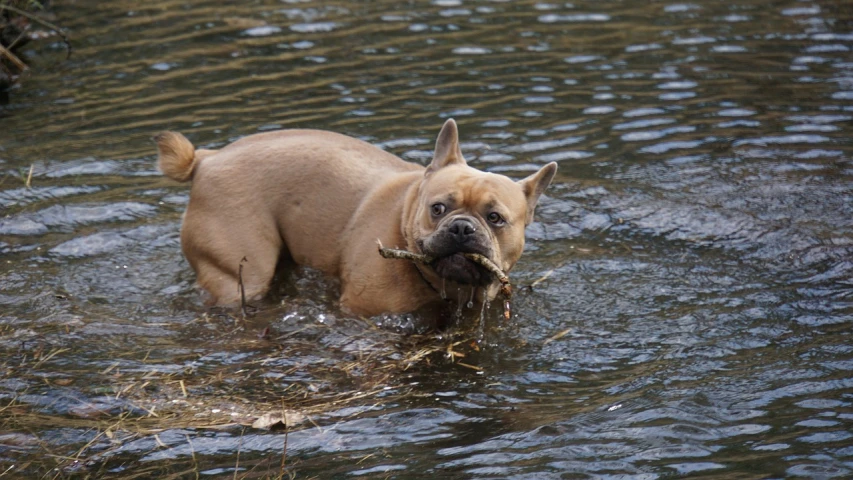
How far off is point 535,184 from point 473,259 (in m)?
0.86

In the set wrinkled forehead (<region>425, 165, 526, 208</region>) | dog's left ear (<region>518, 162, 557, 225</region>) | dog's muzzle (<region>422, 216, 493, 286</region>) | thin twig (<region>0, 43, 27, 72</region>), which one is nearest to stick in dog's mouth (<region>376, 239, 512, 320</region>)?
dog's muzzle (<region>422, 216, 493, 286</region>)

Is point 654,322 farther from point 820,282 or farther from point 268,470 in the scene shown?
point 268,470

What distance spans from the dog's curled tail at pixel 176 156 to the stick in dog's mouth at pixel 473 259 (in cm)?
131

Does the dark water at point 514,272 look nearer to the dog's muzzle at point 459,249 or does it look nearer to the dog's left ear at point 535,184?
the dog's muzzle at point 459,249

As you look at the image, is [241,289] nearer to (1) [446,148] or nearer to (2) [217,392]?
(2) [217,392]

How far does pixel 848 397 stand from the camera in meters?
4.76

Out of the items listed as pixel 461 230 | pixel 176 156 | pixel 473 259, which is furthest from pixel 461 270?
pixel 176 156

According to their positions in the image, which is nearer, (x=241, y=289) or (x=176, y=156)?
(x=241, y=289)

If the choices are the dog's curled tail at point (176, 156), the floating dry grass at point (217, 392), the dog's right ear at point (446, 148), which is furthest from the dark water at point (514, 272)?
the dog's right ear at point (446, 148)

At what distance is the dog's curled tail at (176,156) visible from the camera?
6137 mm

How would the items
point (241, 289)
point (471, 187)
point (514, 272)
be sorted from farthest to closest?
point (514, 272) < point (241, 289) < point (471, 187)

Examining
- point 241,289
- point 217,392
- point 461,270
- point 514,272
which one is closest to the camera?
point 217,392

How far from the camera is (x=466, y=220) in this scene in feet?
17.6

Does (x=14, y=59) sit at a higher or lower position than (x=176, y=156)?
higher
